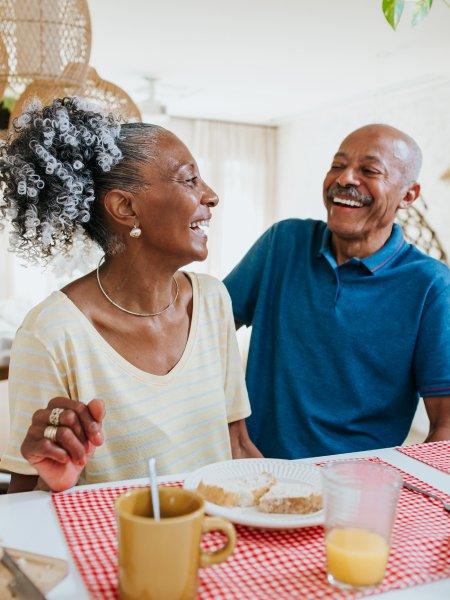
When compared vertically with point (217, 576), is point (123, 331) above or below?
above

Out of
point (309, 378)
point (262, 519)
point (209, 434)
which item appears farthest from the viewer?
point (309, 378)

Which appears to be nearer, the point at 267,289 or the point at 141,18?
the point at 267,289

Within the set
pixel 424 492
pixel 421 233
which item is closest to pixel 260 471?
pixel 424 492

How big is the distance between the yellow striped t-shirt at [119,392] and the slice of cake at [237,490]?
29 cm

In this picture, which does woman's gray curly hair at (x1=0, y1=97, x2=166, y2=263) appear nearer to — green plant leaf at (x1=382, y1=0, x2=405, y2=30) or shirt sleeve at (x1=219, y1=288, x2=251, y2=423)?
shirt sleeve at (x1=219, y1=288, x2=251, y2=423)

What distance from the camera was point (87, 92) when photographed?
9.71 feet

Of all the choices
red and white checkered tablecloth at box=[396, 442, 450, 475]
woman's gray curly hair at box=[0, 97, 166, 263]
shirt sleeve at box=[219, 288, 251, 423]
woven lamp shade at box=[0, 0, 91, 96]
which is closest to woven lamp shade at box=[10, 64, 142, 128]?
woven lamp shade at box=[0, 0, 91, 96]

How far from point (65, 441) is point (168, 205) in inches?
25.0

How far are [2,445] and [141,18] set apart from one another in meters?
2.64

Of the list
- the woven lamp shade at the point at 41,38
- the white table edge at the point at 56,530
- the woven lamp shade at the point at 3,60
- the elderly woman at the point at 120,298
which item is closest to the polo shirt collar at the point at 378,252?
the elderly woman at the point at 120,298

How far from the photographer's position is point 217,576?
85 centimetres

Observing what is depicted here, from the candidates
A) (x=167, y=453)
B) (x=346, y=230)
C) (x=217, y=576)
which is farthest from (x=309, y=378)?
(x=217, y=576)

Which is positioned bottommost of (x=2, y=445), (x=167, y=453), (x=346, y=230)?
(x=2, y=445)

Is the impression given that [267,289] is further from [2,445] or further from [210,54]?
[210,54]
